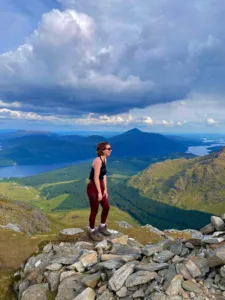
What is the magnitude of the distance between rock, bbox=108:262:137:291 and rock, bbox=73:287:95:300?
110cm

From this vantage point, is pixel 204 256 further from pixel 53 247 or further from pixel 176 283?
pixel 53 247

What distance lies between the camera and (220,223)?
16.0 m

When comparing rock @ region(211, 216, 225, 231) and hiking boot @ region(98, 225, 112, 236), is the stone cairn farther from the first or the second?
hiking boot @ region(98, 225, 112, 236)

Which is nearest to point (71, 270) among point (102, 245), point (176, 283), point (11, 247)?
point (102, 245)

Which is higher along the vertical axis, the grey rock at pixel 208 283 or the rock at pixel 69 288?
the grey rock at pixel 208 283

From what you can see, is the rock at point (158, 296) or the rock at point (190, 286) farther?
the rock at point (190, 286)

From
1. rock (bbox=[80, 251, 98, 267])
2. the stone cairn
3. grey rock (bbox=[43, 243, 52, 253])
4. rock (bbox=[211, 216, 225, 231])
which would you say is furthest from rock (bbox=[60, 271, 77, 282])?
rock (bbox=[211, 216, 225, 231])

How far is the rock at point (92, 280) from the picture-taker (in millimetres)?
14136

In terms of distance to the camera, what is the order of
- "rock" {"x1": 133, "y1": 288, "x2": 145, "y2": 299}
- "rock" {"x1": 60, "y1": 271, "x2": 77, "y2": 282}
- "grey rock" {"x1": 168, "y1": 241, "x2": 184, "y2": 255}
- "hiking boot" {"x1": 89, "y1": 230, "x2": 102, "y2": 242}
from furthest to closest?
"hiking boot" {"x1": 89, "y1": 230, "x2": 102, "y2": 242} < "rock" {"x1": 60, "y1": 271, "x2": 77, "y2": 282} < "grey rock" {"x1": 168, "y1": 241, "x2": 184, "y2": 255} < "rock" {"x1": 133, "y1": 288, "x2": 145, "y2": 299}

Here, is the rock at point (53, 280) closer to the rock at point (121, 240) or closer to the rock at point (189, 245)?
the rock at point (121, 240)

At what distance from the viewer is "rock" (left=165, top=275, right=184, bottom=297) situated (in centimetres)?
1150

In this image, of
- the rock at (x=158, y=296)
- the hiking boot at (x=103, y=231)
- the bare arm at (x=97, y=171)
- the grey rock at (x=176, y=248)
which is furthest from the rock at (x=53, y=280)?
the grey rock at (x=176, y=248)

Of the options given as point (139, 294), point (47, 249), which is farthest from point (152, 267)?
point (47, 249)

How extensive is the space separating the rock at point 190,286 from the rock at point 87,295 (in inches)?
190
